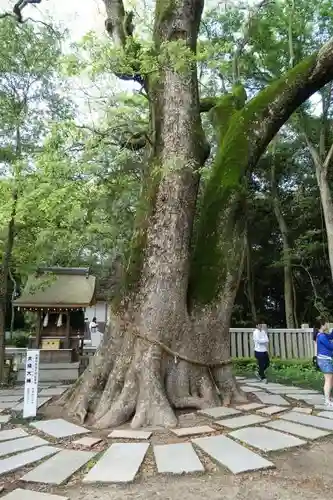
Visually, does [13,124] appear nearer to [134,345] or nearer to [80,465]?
[134,345]

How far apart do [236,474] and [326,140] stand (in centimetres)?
1603

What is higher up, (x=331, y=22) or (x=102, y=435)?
(x=331, y=22)

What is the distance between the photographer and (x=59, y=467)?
141 inches

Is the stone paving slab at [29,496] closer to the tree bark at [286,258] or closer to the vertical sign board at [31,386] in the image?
the vertical sign board at [31,386]

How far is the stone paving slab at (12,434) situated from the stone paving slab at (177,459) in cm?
168

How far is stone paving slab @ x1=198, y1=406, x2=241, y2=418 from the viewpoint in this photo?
5.02 m

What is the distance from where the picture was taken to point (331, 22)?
1308cm

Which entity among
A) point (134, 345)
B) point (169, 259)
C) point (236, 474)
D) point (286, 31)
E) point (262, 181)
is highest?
point (286, 31)

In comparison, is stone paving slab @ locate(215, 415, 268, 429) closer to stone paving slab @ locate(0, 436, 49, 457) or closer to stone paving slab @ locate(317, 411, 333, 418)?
stone paving slab @ locate(317, 411, 333, 418)

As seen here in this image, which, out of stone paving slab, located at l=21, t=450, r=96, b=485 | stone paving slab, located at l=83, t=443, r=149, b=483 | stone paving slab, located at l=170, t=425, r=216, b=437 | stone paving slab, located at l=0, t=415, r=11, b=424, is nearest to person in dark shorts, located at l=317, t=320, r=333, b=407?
stone paving slab, located at l=170, t=425, r=216, b=437

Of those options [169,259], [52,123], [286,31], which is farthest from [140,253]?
[286,31]

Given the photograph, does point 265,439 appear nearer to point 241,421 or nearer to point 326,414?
point 241,421

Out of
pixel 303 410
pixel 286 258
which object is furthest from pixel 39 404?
pixel 286 258

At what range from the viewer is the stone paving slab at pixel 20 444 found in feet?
13.3
